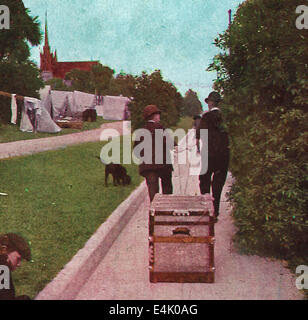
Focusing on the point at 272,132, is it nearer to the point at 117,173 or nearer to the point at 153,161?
the point at 153,161

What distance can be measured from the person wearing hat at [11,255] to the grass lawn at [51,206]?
0.23 metres

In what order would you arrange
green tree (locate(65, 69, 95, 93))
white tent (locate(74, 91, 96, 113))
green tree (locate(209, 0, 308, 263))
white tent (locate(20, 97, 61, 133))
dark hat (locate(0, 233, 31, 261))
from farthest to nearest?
green tree (locate(65, 69, 95, 93))
white tent (locate(74, 91, 96, 113))
white tent (locate(20, 97, 61, 133))
green tree (locate(209, 0, 308, 263))
dark hat (locate(0, 233, 31, 261))

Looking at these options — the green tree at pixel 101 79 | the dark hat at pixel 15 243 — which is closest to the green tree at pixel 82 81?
the green tree at pixel 101 79

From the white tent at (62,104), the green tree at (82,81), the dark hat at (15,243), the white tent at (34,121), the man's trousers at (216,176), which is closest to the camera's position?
the dark hat at (15,243)

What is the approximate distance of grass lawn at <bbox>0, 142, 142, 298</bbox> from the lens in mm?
5452

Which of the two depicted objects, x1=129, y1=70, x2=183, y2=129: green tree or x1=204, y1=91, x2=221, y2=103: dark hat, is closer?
x1=204, y1=91, x2=221, y2=103: dark hat

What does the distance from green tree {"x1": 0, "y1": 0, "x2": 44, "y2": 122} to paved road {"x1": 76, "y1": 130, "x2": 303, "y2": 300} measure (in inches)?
663

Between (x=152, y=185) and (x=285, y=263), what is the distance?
2.46 meters

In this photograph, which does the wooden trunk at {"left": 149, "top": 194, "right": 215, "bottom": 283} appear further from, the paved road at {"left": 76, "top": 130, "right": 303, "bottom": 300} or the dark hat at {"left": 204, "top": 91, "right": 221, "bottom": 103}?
the dark hat at {"left": 204, "top": 91, "right": 221, "bottom": 103}

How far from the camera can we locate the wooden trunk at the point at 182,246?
502cm

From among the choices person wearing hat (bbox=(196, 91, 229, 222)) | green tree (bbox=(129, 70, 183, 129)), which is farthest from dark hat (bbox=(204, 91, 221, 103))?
green tree (bbox=(129, 70, 183, 129))

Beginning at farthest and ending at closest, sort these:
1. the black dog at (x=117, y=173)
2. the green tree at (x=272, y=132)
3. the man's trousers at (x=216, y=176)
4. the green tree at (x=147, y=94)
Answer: the green tree at (x=147, y=94) < the black dog at (x=117, y=173) < the man's trousers at (x=216, y=176) < the green tree at (x=272, y=132)

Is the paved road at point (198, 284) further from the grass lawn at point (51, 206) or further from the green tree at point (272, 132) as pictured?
the grass lawn at point (51, 206)
